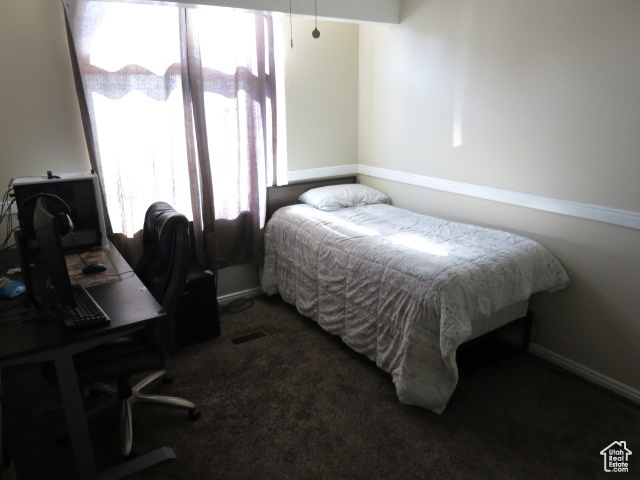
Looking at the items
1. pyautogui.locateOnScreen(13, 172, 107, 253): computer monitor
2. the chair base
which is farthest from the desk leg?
pyautogui.locateOnScreen(13, 172, 107, 253): computer monitor

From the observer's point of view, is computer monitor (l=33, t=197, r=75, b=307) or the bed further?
→ the bed

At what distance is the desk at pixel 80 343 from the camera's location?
1561 millimetres

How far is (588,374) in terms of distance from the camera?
2566mm

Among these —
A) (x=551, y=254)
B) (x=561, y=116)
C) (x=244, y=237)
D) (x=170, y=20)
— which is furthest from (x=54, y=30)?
(x=551, y=254)

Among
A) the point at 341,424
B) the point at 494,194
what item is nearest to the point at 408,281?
the point at 341,424

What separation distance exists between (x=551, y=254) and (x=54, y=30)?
3268mm

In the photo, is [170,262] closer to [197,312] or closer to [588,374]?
[197,312]

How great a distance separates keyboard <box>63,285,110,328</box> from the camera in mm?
1628

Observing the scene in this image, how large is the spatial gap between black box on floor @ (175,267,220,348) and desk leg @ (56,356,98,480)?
→ 117 cm

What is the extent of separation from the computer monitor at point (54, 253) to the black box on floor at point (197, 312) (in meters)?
1.26

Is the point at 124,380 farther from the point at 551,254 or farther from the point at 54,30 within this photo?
the point at 551,254

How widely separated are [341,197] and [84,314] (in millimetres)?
2288

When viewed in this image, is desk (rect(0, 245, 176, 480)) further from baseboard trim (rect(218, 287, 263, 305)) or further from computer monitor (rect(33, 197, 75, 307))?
baseboard trim (rect(218, 287, 263, 305))

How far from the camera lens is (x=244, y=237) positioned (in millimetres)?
3543
